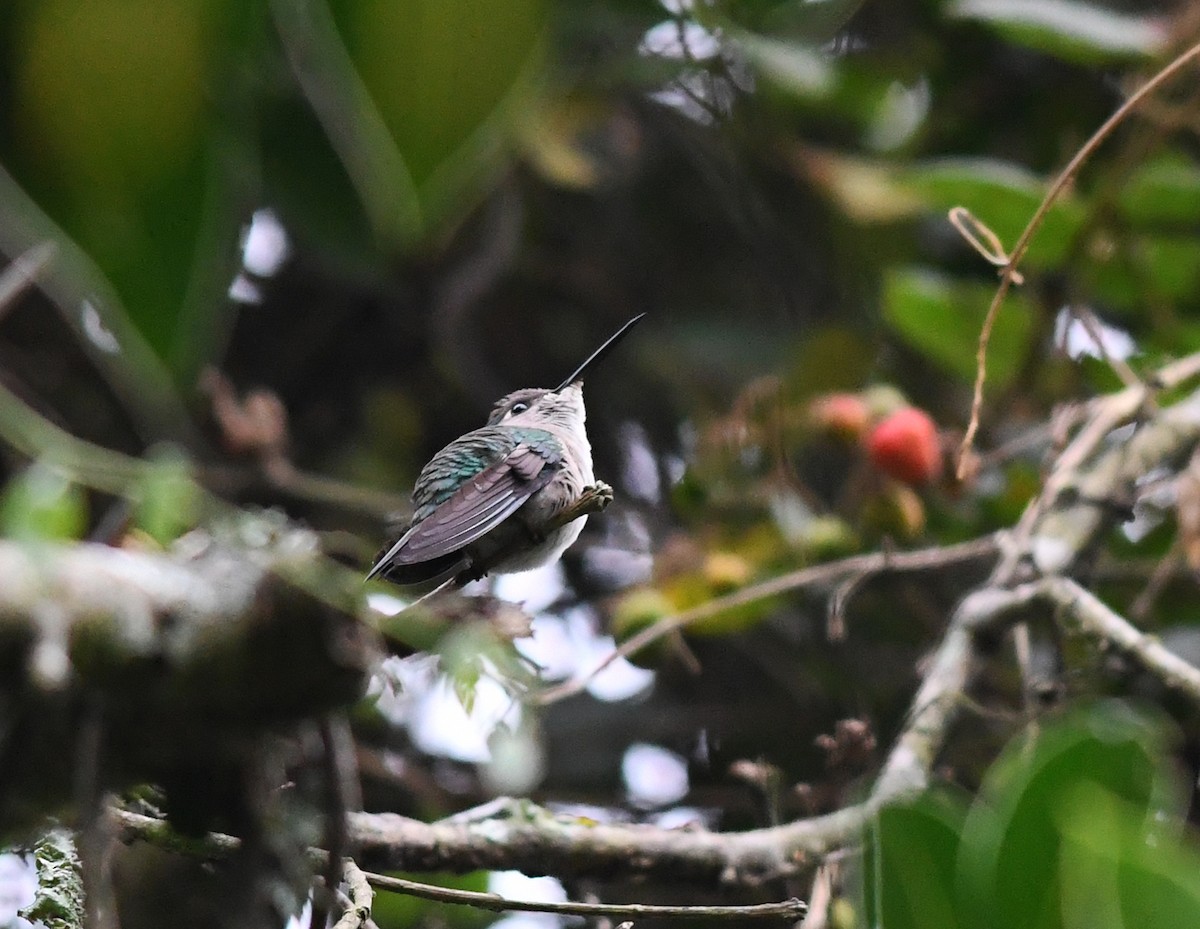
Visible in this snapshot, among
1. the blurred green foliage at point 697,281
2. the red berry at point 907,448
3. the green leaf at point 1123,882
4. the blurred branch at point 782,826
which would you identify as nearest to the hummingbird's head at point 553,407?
the blurred green foliage at point 697,281

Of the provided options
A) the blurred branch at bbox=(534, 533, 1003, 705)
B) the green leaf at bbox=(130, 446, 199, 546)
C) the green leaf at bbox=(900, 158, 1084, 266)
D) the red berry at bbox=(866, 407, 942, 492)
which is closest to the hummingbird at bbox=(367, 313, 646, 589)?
the green leaf at bbox=(130, 446, 199, 546)

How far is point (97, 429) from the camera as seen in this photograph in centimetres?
327

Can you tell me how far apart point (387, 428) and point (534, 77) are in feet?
10.7

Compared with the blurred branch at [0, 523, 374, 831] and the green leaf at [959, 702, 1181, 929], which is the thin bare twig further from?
the blurred branch at [0, 523, 374, 831]

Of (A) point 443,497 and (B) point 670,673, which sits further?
(B) point 670,673

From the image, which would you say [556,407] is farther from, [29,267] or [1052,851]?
[29,267]

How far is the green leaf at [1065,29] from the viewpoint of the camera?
8.80 ft

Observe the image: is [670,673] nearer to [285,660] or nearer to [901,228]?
[901,228]

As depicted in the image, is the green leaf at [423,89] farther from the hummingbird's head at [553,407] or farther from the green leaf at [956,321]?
the green leaf at [956,321]

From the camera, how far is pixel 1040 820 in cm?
92

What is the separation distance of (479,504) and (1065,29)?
1989mm

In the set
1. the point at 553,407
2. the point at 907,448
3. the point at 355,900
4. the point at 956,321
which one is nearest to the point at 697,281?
the point at 956,321

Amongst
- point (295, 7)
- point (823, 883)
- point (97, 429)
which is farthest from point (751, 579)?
point (295, 7)

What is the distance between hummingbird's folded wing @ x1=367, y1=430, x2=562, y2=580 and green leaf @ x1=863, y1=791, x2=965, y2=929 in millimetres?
388
